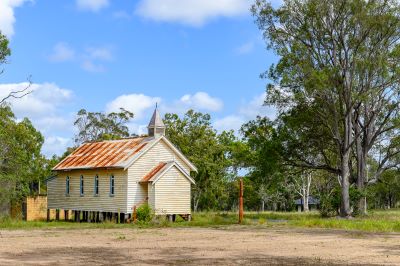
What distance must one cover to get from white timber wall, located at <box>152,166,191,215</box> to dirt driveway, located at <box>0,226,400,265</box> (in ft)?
45.0

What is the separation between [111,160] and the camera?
140 ft

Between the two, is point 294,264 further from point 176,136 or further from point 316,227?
point 176,136

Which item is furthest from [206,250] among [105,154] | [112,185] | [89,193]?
[89,193]

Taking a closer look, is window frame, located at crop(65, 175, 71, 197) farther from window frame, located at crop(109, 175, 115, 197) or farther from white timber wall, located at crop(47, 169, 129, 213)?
window frame, located at crop(109, 175, 115, 197)

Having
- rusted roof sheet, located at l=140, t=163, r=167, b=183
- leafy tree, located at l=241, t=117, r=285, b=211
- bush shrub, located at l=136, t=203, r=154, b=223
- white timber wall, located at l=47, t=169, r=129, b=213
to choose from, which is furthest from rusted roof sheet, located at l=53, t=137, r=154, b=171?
leafy tree, located at l=241, t=117, r=285, b=211

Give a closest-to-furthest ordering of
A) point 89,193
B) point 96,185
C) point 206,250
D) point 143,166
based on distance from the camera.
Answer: point 206,250 < point 143,166 < point 96,185 < point 89,193

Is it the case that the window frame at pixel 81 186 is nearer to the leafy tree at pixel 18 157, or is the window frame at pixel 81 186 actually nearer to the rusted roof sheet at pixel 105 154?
the rusted roof sheet at pixel 105 154

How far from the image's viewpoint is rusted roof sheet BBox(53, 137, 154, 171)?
42125 millimetres

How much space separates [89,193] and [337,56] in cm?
2056

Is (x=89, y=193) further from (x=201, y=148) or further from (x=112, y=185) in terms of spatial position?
(x=201, y=148)

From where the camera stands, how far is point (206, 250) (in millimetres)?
20312

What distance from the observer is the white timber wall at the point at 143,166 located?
135 feet

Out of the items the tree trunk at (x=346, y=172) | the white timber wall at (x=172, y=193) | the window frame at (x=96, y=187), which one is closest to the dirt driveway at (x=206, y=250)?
the white timber wall at (x=172, y=193)

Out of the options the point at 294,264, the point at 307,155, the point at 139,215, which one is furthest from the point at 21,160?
the point at 294,264
